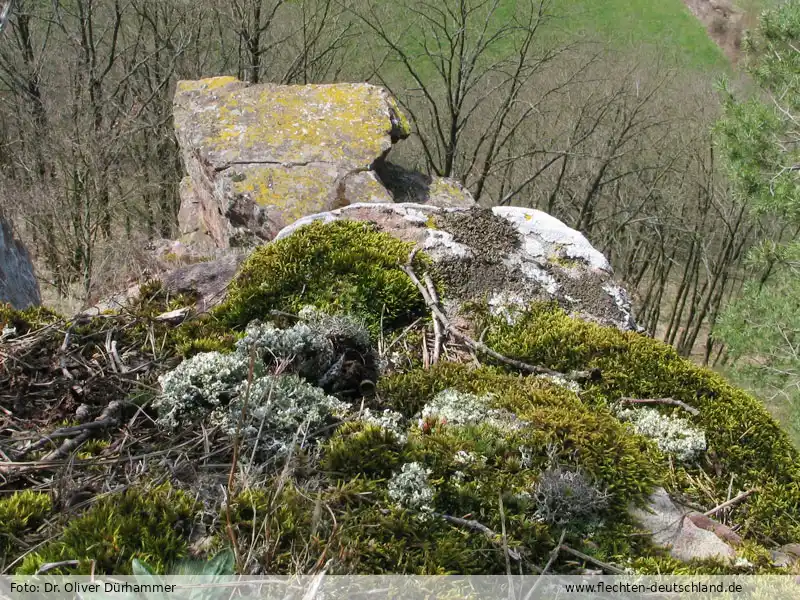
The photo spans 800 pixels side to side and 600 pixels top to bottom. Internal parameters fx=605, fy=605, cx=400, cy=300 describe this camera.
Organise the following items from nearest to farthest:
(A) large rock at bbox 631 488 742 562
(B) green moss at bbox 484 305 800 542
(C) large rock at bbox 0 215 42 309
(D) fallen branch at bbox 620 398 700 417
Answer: (A) large rock at bbox 631 488 742 562 < (B) green moss at bbox 484 305 800 542 < (D) fallen branch at bbox 620 398 700 417 < (C) large rock at bbox 0 215 42 309

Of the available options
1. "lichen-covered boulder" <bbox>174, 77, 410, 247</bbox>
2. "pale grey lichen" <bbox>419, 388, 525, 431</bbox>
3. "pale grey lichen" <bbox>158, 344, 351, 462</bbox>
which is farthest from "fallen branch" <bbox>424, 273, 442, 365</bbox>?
"lichen-covered boulder" <bbox>174, 77, 410, 247</bbox>

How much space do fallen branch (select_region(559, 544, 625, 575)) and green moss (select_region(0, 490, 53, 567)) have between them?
4.93 ft

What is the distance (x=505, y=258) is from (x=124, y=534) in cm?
236

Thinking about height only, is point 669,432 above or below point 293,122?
below

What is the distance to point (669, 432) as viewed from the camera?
2.46 m

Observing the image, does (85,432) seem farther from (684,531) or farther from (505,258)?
(505,258)

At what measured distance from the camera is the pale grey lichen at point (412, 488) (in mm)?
1824

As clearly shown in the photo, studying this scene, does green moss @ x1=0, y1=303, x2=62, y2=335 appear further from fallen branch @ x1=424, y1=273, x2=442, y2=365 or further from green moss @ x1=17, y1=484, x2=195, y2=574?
fallen branch @ x1=424, y1=273, x2=442, y2=365

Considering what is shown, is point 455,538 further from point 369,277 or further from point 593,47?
point 593,47

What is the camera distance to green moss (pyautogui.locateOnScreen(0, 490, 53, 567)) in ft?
5.36

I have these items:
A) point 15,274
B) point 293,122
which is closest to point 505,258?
point 15,274

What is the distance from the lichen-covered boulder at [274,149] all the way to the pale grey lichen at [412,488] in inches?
179

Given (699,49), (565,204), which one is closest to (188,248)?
(565,204)

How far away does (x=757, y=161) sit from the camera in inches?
412
